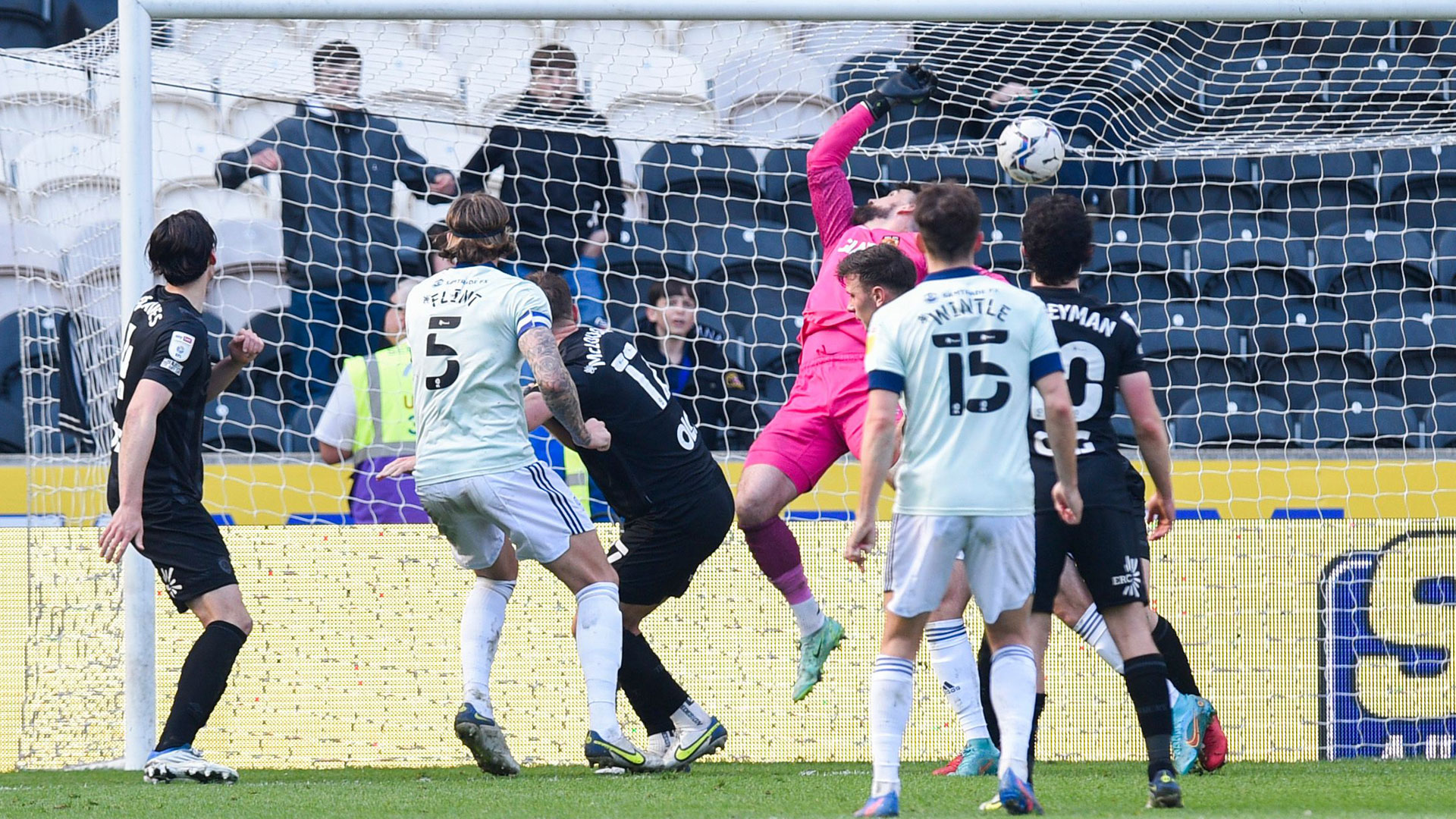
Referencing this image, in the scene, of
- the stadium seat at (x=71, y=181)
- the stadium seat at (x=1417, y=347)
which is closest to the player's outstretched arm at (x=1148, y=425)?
the stadium seat at (x=1417, y=347)

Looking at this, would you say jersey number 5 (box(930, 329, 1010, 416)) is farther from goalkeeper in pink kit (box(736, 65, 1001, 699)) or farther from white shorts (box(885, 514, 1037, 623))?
goalkeeper in pink kit (box(736, 65, 1001, 699))

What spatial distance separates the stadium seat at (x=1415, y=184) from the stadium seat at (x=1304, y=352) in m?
Result: 0.71

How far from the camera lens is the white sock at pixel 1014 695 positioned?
13.1ft

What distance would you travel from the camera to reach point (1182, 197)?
8844 mm

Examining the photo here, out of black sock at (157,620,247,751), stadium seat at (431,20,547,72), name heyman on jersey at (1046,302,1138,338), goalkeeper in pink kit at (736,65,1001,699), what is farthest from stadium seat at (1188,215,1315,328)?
black sock at (157,620,247,751)

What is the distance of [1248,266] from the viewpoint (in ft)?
28.6

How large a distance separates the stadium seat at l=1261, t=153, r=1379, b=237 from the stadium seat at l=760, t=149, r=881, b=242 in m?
2.22

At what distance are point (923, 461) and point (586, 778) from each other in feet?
6.98

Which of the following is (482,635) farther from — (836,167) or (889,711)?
(836,167)

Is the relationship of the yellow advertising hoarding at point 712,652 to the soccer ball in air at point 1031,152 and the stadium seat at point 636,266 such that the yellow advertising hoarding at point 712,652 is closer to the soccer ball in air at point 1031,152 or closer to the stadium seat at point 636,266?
the soccer ball in air at point 1031,152

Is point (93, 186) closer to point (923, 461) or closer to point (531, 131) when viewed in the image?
point (531, 131)

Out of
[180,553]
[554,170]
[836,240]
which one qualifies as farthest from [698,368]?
[180,553]

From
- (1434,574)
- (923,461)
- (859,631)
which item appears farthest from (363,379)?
→ (1434,574)

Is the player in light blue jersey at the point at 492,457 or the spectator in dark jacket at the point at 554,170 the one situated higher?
the spectator in dark jacket at the point at 554,170
